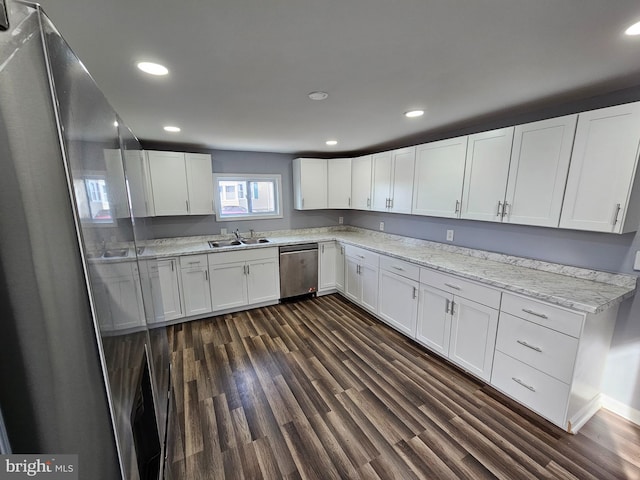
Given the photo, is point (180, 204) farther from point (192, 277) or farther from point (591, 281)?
point (591, 281)

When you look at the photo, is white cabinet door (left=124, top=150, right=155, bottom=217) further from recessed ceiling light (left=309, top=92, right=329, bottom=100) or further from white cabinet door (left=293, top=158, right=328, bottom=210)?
white cabinet door (left=293, top=158, right=328, bottom=210)

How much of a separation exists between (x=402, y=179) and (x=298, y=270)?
76.2 inches

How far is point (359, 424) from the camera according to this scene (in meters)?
1.82

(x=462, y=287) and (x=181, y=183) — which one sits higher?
(x=181, y=183)

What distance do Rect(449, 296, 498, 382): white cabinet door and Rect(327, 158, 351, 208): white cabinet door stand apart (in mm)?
2451

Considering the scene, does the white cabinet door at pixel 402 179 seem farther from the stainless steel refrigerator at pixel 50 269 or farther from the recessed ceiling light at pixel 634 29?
the stainless steel refrigerator at pixel 50 269

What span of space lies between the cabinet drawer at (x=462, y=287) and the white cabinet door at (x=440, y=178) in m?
0.69

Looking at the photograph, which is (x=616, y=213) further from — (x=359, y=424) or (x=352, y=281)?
(x=352, y=281)

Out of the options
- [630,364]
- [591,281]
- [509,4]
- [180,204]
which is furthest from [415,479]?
[180,204]

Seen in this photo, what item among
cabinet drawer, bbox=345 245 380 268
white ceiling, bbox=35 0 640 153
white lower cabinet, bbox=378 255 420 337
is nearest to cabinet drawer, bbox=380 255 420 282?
white lower cabinet, bbox=378 255 420 337

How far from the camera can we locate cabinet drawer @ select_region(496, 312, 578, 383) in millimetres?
1674

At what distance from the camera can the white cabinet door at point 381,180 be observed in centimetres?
348

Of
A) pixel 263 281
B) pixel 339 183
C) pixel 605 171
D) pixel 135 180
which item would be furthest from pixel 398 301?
pixel 135 180

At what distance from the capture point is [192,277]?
10.6 feet
